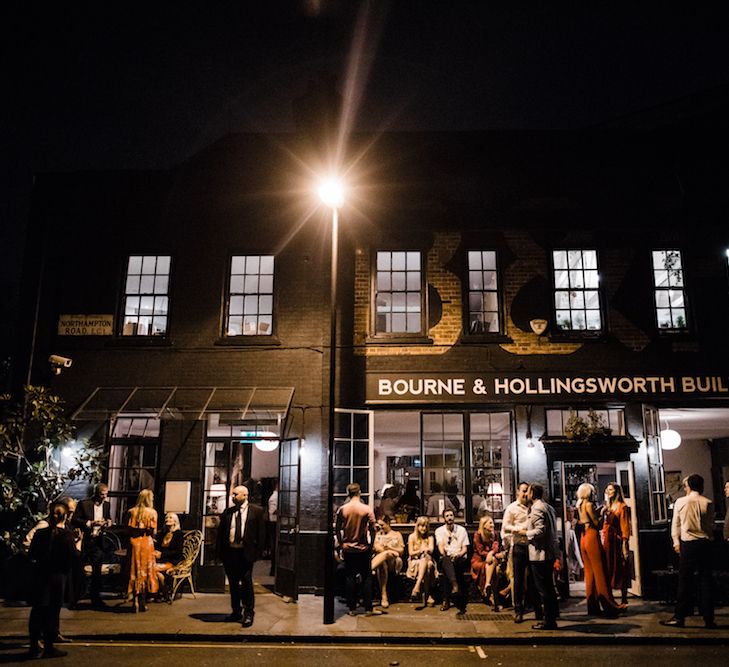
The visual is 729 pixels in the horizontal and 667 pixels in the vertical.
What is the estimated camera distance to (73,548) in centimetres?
830

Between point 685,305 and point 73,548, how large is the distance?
11.8 metres

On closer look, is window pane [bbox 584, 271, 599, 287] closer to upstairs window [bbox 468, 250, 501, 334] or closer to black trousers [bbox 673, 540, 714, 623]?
upstairs window [bbox 468, 250, 501, 334]

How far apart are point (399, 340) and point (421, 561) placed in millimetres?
4265

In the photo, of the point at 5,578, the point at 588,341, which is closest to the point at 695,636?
the point at 588,341

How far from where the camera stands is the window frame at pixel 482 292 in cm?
1344

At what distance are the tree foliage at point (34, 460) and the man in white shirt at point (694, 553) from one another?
983 cm

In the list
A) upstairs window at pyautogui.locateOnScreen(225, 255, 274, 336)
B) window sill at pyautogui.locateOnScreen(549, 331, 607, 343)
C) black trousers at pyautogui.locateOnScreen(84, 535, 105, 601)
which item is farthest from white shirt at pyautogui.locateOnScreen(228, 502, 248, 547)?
window sill at pyautogui.locateOnScreen(549, 331, 607, 343)

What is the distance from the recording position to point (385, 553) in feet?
38.0

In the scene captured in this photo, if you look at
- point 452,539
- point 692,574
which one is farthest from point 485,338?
point 692,574

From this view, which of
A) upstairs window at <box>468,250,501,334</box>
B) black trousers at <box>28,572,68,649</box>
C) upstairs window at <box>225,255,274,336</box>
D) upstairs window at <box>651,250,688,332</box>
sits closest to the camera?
black trousers at <box>28,572,68,649</box>

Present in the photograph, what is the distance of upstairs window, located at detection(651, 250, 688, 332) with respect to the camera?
44.0ft

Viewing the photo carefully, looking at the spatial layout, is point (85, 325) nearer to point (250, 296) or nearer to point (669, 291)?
point (250, 296)

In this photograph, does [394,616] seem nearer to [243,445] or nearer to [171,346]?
[243,445]

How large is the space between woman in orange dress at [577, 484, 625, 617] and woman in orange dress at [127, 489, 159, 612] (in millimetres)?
7002
